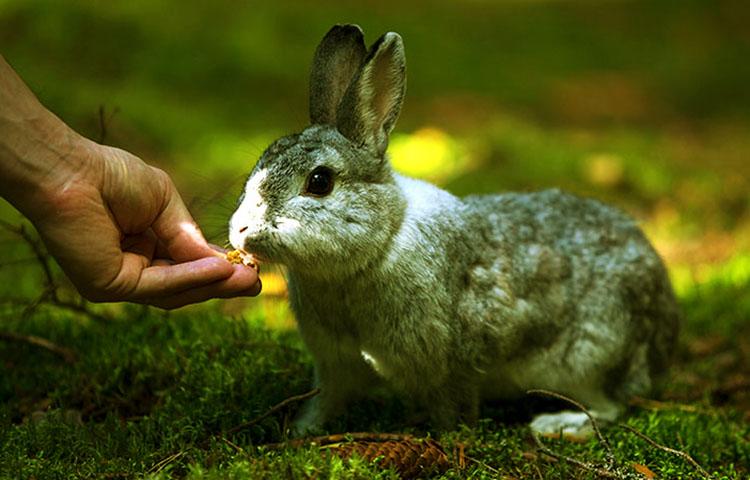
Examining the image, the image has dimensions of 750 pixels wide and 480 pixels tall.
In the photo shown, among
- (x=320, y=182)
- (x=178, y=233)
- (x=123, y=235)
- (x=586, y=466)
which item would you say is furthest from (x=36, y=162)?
(x=586, y=466)

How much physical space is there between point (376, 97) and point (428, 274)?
1011 millimetres

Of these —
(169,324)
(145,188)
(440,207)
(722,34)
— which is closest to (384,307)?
(440,207)

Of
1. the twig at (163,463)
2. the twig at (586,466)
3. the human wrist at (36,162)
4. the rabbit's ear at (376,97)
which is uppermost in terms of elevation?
the rabbit's ear at (376,97)

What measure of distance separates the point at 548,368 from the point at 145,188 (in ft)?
8.68

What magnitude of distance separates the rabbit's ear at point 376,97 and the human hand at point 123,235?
38.0 inches

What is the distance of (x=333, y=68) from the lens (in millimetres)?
3855

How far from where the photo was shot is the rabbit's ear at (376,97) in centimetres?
343

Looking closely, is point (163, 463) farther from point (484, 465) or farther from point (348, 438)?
point (484, 465)

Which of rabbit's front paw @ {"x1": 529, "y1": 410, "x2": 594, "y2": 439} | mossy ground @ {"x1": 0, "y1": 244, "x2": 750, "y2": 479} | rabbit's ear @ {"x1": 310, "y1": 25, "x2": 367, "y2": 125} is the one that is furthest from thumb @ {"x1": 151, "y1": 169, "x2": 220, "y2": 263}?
rabbit's front paw @ {"x1": 529, "y1": 410, "x2": 594, "y2": 439}

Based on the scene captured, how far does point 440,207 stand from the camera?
3.86 metres

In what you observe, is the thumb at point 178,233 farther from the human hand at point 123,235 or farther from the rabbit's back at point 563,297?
the rabbit's back at point 563,297

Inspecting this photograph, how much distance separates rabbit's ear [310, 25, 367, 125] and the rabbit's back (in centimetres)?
107

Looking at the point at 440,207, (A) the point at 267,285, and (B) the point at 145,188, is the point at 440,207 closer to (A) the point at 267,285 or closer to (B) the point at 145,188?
(B) the point at 145,188

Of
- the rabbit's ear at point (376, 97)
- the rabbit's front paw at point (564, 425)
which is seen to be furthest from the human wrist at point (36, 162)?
the rabbit's front paw at point (564, 425)
